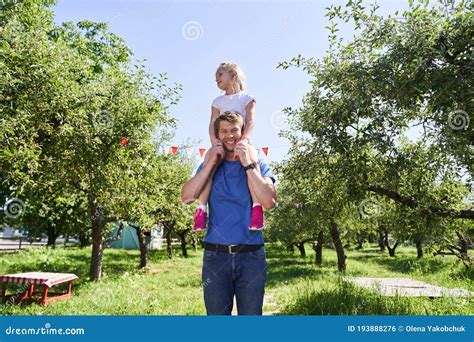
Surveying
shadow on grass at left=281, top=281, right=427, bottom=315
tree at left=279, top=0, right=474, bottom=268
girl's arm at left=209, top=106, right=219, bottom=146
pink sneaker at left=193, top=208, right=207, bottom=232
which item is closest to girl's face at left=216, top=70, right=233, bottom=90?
girl's arm at left=209, top=106, right=219, bottom=146

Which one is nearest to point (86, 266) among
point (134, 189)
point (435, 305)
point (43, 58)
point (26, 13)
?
point (134, 189)

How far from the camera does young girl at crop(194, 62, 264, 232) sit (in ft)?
10.4

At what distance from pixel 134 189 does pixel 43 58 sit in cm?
668

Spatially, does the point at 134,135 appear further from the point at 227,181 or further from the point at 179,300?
the point at 227,181

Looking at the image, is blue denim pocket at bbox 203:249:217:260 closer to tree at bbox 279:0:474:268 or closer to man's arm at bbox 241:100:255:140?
man's arm at bbox 241:100:255:140

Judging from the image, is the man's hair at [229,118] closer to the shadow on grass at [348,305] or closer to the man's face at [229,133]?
the man's face at [229,133]

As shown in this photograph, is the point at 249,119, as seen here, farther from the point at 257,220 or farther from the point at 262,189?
the point at 257,220

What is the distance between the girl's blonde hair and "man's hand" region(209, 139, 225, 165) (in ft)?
2.00

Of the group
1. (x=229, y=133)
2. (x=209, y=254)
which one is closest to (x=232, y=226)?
(x=209, y=254)

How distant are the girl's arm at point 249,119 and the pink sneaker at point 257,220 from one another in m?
0.62

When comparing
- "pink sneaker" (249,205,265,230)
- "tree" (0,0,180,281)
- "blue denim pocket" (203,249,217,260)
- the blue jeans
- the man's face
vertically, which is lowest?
the blue jeans

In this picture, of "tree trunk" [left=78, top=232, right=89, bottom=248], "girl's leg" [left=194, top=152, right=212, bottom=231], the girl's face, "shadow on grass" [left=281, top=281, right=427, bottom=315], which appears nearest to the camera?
"girl's leg" [left=194, top=152, right=212, bottom=231]

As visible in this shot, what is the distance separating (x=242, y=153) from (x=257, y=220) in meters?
0.52

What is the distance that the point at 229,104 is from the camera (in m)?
3.28
